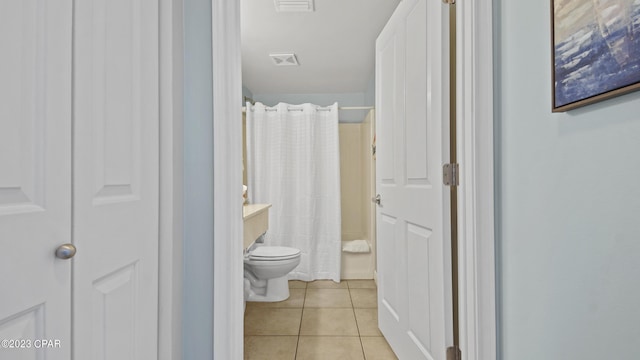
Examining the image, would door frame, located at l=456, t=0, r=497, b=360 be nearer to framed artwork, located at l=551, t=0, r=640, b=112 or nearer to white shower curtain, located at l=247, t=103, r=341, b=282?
framed artwork, located at l=551, t=0, r=640, b=112

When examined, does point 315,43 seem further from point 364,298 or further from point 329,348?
point 329,348

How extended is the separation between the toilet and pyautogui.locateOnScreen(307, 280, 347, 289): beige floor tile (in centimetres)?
46

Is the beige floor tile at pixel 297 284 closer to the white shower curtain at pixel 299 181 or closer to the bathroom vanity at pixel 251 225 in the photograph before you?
the white shower curtain at pixel 299 181

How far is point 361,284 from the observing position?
3477 mm

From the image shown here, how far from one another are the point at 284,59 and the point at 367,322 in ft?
8.24

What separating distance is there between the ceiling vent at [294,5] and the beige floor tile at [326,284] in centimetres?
242

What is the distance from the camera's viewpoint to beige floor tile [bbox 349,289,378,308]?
2.88 metres

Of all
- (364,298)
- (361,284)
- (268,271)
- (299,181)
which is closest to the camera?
(268,271)

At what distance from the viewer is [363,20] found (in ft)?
8.88

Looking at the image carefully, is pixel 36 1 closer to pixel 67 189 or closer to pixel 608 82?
pixel 67 189

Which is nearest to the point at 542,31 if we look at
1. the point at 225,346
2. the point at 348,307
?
the point at 225,346

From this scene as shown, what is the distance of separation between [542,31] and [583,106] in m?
0.30

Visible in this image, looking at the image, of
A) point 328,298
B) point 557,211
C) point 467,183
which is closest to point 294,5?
point 467,183

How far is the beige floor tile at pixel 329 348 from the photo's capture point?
202cm
